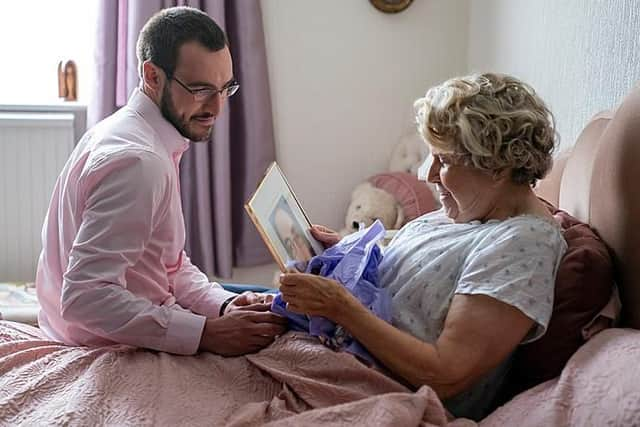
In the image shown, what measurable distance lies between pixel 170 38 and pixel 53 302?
613mm

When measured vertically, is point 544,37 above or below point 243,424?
above

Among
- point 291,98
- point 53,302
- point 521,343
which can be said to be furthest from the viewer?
point 291,98

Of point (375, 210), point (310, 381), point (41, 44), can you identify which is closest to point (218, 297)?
point (310, 381)

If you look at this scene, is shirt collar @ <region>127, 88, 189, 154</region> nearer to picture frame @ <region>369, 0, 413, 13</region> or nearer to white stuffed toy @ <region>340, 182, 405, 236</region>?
white stuffed toy @ <region>340, 182, 405, 236</region>

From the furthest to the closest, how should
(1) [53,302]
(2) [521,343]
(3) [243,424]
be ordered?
(1) [53,302] → (2) [521,343] → (3) [243,424]

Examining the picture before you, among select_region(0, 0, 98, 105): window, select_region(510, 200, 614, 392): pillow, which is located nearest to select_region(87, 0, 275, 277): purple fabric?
select_region(0, 0, 98, 105): window

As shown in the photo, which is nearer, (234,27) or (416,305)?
(416,305)

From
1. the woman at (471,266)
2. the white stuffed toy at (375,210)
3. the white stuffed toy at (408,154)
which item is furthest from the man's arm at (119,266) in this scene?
the white stuffed toy at (408,154)

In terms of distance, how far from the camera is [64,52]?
11.4ft

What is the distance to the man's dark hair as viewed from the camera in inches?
68.9

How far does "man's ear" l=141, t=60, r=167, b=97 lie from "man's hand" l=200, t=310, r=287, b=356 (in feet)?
1.74

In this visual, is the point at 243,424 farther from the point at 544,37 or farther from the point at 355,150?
the point at 355,150

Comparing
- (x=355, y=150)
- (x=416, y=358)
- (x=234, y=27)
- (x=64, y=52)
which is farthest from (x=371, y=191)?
(x=416, y=358)

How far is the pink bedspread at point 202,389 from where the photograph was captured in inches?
50.3
